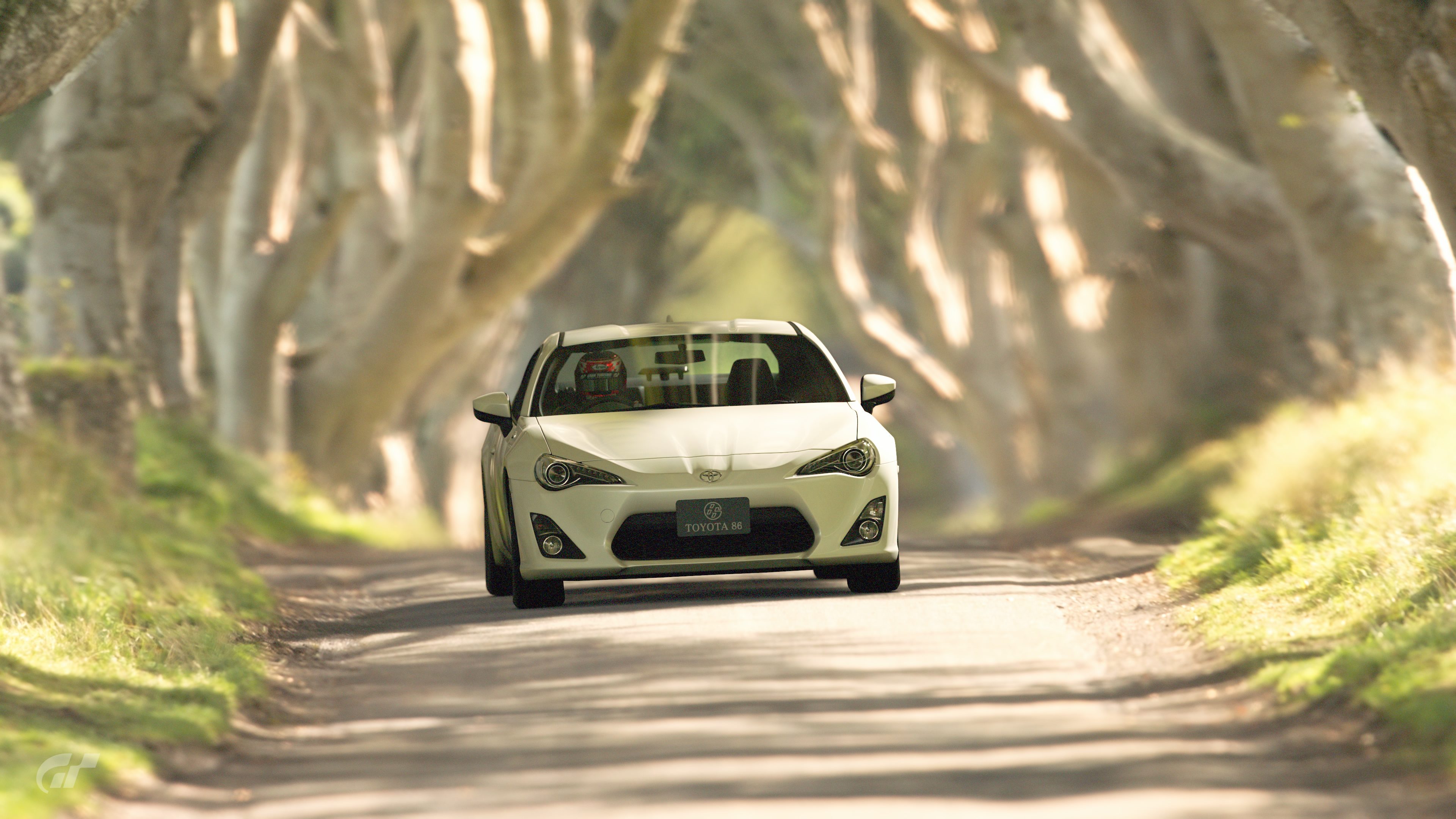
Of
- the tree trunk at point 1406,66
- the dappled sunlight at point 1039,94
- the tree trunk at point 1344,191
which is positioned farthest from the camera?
the dappled sunlight at point 1039,94

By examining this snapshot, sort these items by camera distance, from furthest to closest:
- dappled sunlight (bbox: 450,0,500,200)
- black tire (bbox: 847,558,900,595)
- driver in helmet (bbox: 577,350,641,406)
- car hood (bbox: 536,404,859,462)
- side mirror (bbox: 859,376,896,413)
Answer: dappled sunlight (bbox: 450,0,500,200)
driver in helmet (bbox: 577,350,641,406)
side mirror (bbox: 859,376,896,413)
black tire (bbox: 847,558,900,595)
car hood (bbox: 536,404,859,462)

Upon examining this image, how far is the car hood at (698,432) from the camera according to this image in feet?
31.7

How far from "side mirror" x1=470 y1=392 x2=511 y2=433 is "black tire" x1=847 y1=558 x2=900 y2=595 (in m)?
1.95

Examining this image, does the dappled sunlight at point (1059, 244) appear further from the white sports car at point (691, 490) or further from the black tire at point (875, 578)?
the white sports car at point (691, 490)

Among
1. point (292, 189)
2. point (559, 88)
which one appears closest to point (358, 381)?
point (292, 189)

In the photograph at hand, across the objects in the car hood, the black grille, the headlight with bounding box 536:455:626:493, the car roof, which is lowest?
the black grille

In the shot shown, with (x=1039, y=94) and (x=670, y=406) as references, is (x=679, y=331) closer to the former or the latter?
(x=670, y=406)

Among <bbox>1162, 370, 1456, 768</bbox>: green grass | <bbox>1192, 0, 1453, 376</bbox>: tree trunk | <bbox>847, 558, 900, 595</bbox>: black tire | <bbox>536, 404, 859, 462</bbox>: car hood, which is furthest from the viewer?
<bbox>1192, 0, 1453, 376</bbox>: tree trunk

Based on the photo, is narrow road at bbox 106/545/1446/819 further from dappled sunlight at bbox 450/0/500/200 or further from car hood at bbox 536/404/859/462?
dappled sunlight at bbox 450/0/500/200

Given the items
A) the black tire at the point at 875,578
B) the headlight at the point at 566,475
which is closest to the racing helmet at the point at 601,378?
the headlight at the point at 566,475

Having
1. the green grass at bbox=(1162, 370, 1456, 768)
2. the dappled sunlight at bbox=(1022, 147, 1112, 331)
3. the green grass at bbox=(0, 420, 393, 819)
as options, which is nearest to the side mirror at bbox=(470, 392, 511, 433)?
the green grass at bbox=(0, 420, 393, 819)

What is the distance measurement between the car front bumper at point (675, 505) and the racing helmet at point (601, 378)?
38.3 inches

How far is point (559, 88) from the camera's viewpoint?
20188 millimetres

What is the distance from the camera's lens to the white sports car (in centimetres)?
952
